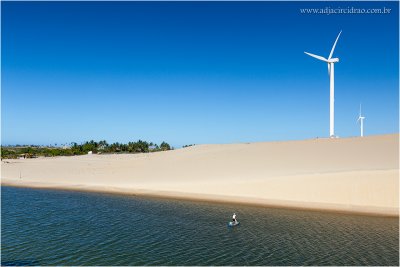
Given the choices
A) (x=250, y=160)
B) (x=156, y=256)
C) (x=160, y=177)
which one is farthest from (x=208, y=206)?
(x=250, y=160)

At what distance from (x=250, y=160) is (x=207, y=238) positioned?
4188 cm

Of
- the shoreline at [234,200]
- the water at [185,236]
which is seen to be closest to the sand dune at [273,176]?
the shoreline at [234,200]

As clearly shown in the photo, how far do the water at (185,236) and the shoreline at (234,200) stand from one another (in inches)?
80.6

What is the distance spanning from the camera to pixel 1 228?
26.5 metres

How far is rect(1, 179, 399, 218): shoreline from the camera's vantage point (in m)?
35.9

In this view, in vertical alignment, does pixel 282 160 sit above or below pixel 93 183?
above

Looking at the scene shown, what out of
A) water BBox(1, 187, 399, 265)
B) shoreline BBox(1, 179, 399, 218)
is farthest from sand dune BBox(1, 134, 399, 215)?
water BBox(1, 187, 399, 265)

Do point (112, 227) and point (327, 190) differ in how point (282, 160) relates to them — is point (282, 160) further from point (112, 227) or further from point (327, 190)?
point (112, 227)

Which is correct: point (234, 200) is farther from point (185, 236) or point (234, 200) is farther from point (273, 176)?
point (185, 236)

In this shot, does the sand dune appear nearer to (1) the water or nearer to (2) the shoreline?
(2) the shoreline

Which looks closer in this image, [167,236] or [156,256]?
[156,256]

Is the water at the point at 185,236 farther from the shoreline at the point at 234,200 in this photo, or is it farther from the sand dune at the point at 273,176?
the sand dune at the point at 273,176

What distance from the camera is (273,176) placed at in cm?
4753

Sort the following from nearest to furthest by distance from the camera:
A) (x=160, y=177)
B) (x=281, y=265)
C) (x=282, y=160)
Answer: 1. (x=281, y=265)
2. (x=160, y=177)
3. (x=282, y=160)
